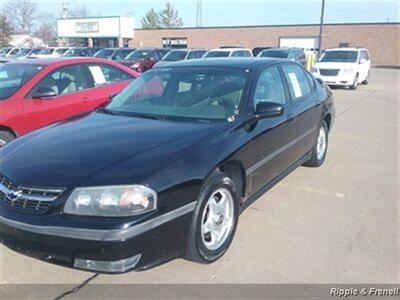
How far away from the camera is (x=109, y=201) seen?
2613mm

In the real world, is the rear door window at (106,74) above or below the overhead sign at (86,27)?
below

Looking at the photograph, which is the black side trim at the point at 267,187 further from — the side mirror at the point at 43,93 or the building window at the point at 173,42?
the building window at the point at 173,42

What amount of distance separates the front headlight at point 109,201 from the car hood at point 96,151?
2.2 inches

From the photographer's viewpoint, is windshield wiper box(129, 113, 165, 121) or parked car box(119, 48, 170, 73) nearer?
windshield wiper box(129, 113, 165, 121)

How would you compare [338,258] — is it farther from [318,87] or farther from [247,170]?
[318,87]

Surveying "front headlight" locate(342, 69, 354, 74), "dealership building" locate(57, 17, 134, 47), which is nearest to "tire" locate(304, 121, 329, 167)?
"front headlight" locate(342, 69, 354, 74)

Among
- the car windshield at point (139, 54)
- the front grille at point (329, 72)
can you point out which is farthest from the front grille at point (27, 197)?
the car windshield at point (139, 54)

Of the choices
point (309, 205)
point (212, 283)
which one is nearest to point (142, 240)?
point (212, 283)

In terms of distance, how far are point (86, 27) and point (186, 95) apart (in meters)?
50.1

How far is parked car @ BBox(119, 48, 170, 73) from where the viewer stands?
1905 cm

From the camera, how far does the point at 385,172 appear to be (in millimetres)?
5773

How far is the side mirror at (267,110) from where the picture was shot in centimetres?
371

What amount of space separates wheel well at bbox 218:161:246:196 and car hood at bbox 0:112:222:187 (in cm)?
33

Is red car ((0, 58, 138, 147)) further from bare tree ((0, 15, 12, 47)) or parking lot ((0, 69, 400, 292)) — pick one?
bare tree ((0, 15, 12, 47))
